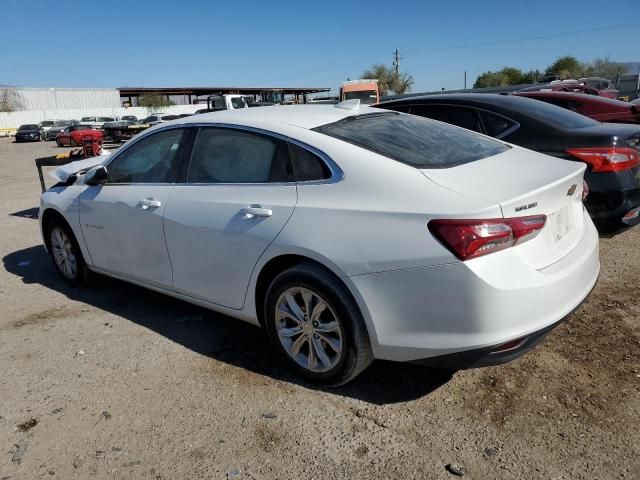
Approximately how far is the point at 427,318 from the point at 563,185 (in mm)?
1063

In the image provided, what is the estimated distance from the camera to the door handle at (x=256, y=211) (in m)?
3.06

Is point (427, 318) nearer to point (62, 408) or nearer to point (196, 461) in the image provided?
point (196, 461)

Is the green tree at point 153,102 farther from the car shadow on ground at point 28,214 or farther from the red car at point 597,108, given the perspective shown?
the red car at point 597,108

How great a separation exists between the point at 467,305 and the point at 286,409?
1.18 metres

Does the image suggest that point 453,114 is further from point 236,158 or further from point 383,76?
point 383,76

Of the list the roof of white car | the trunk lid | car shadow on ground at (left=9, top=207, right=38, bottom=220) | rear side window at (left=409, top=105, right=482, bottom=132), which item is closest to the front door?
the roof of white car

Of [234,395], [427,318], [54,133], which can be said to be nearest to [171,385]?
[234,395]

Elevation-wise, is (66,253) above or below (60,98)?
below

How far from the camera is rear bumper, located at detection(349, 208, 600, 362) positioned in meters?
2.40

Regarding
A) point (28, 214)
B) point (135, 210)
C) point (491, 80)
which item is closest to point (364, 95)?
point (28, 214)

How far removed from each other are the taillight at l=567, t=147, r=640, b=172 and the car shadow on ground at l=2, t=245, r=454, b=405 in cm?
243

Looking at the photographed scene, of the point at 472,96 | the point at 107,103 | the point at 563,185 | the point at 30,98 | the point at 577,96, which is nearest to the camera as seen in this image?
the point at 563,185

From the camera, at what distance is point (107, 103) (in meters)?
71.9

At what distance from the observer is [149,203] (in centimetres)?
380
